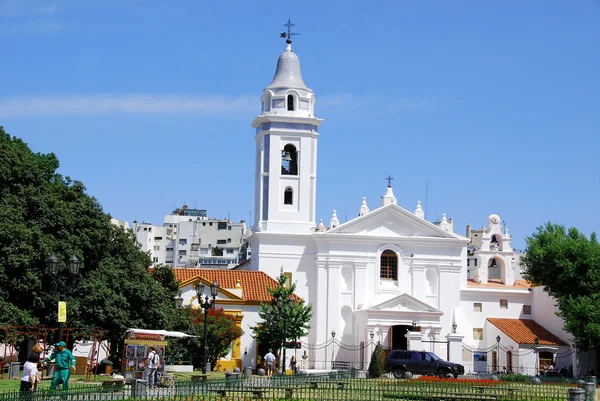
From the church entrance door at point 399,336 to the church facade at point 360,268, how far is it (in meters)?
0.06

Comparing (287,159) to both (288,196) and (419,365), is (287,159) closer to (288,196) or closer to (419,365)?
(288,196)

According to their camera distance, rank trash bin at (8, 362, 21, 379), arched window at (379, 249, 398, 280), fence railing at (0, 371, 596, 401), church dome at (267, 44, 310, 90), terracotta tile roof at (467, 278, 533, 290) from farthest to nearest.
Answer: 1. terracotta tile roof at (467, 278, 533, 290)
2. church dome at (267, 44, 310, 90)
3. arched window at (379, 249, 398, 280)
4. trash bin at (8, 362, 21, 379)
5. fence railing at (0, 371, 596, 401)

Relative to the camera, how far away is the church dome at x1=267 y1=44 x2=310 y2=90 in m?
63.8

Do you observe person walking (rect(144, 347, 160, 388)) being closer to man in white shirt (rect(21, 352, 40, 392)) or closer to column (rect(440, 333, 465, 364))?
man in white shirt (rect(21, 352, 40, 392))

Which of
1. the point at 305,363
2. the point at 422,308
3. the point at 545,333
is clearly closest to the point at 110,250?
the point at 305,363

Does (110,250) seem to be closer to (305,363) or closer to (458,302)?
(305,363)

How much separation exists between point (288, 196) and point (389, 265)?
A: 24.5 feet

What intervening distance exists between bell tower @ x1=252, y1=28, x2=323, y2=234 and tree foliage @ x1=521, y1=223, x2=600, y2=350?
13599mm

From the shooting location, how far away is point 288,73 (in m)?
64.1

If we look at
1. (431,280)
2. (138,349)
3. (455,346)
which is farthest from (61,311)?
(431,280)

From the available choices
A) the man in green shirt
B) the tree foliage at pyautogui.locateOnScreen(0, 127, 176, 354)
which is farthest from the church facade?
the man in green shirt

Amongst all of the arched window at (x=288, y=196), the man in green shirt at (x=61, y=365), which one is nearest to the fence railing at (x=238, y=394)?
the man in green shirt at (x=61, y=365)

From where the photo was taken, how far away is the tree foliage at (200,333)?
166ft

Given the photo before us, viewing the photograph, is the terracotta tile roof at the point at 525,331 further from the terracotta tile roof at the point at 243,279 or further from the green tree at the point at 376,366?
the green tree at the point at 376,366
